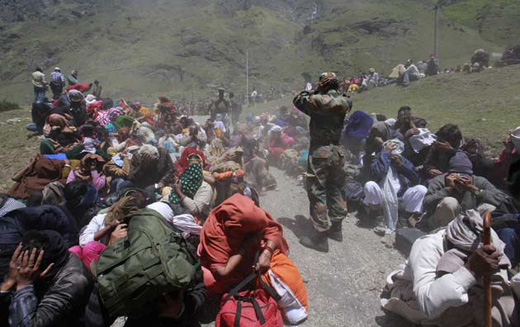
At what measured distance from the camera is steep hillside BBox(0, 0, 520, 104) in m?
45.0

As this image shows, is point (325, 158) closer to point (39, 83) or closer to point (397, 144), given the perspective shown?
point (397, 144)

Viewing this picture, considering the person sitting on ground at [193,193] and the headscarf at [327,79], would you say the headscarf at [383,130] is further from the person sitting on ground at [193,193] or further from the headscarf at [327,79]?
the person sitting on ground at [193,193]

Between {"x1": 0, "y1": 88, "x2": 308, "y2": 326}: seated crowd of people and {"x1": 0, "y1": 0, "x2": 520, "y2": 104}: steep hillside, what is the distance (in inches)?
1136

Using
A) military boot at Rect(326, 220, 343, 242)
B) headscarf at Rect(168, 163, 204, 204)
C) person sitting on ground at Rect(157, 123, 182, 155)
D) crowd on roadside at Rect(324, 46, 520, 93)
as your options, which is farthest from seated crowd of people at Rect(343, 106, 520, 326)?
crowd on roadside at Rect(324, 46, 520, 93)

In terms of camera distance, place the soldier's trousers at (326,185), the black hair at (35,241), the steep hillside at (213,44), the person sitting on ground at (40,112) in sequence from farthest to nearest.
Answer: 1. the steep hillside at (213,44)
2. the person sitting on ground at (40,112)
3. the soldier's trousers at (326,185)
4. the black hair at (35,241)

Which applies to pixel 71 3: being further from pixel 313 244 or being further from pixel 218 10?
pixel 313 244

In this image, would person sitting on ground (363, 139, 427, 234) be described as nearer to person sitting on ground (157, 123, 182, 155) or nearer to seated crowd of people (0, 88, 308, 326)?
seated crowd of people (0, 88, 308, 326)

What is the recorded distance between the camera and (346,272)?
11.3ft

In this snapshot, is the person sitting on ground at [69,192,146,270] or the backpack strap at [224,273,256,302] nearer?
the backpack strap at [224,273,256,302]

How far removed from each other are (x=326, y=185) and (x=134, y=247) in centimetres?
288

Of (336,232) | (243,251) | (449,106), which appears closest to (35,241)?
(243,251)

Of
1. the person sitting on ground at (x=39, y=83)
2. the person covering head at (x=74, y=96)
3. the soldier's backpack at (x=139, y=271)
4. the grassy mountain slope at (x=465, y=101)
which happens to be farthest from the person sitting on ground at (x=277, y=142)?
the person sitting on ground at (x=39, y=83)

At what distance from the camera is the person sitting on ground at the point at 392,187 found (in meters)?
4.32

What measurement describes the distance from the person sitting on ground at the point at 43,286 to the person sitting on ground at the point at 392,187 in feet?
12.3
